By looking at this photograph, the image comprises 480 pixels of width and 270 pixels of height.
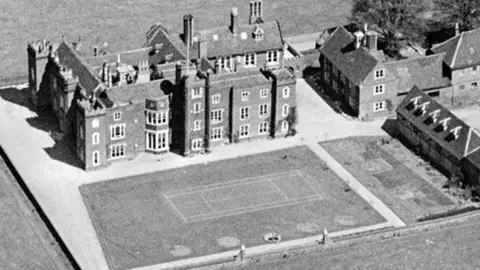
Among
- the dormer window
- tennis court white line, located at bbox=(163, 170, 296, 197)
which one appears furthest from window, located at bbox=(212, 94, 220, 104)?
the dormer window

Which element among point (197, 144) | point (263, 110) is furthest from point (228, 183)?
point (263, 110)

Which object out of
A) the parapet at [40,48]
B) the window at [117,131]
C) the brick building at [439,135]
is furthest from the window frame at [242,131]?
the parapet at [40,48]

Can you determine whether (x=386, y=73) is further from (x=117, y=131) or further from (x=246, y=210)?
(x=117, y=131)

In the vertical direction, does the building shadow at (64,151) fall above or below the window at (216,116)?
below

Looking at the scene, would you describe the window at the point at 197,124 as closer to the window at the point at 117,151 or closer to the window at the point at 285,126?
the window at the point at 117,151

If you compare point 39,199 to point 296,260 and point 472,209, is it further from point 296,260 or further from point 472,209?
point 472,209

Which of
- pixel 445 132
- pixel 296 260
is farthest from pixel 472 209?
pixel 296 260
